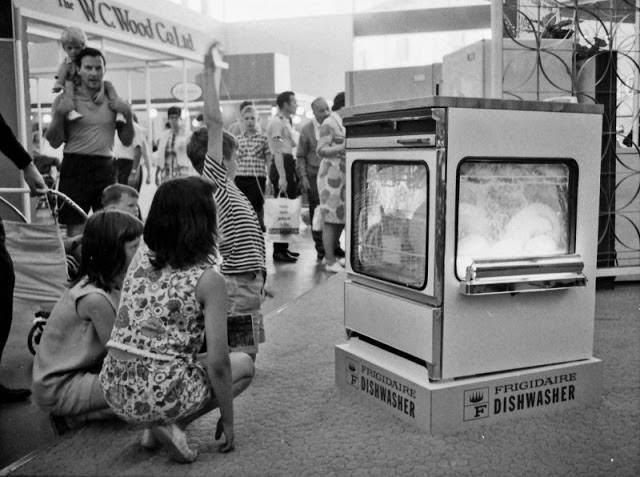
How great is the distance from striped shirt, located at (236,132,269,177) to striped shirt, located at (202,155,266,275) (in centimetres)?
336

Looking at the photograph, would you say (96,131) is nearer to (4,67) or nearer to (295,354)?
(295,354)

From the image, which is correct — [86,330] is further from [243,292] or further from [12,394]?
[243,292]

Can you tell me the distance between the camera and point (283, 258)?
708 cm

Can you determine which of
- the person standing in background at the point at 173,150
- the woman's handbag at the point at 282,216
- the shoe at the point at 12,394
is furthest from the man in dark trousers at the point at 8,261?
the person standing in background at the point at 173,150

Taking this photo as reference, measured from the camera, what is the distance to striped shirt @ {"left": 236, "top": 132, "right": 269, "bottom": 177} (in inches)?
260

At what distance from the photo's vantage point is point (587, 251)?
2809mm

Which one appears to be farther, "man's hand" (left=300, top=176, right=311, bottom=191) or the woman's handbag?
"man's hand" (left=300, top=176, right=311, bottom=191)

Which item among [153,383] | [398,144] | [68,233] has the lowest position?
[153,383]

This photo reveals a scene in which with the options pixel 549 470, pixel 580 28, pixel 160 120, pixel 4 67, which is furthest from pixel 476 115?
pixel 160 120

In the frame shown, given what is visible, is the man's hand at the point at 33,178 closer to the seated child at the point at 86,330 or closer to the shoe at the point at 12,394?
the seated child at the point at 86,330

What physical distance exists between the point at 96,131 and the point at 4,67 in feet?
8.32

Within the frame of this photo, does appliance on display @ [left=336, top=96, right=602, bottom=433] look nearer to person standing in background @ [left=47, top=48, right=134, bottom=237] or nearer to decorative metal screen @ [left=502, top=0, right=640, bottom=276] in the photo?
decorative metal screen @ [left=502, top=0, right=640, bottom=276]

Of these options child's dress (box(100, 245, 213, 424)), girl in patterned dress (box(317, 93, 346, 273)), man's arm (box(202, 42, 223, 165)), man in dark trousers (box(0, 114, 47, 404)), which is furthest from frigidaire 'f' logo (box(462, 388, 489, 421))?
girl in patterned dress (box(317, 93, 346, 273))

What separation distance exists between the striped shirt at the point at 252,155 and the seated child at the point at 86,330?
3.85 meters
